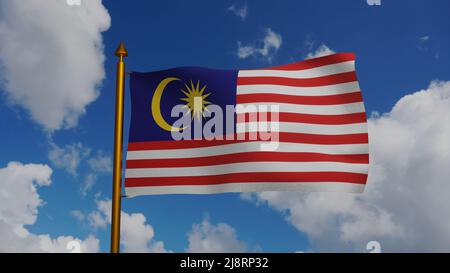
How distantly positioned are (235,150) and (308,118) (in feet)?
5.20

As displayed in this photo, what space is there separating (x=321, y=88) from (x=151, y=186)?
3.84 meters

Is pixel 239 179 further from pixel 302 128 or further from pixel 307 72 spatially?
pixel 307 72

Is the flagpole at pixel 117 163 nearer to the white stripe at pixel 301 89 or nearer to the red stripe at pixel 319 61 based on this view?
the white stripe at pixel 301 89

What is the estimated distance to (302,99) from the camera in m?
10.7

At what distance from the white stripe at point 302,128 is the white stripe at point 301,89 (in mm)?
694

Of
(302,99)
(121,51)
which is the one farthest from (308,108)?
(121,51)

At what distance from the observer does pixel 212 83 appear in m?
10.5

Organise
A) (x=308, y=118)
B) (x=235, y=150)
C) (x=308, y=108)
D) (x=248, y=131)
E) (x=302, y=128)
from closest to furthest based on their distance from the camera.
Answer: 1. (x=235, y=150)
2. (x=248, y=131)
3. (x=302, y=128)
4. (x=308, y=118)
5. (x=308, y=108)

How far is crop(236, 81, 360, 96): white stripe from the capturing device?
1063cm

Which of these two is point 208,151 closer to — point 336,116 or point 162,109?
point 162,109

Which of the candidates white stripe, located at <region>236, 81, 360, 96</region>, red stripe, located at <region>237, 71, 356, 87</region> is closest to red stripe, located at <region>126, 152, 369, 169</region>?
white stripe, located at <region>236, 81, 360, 96</region>
